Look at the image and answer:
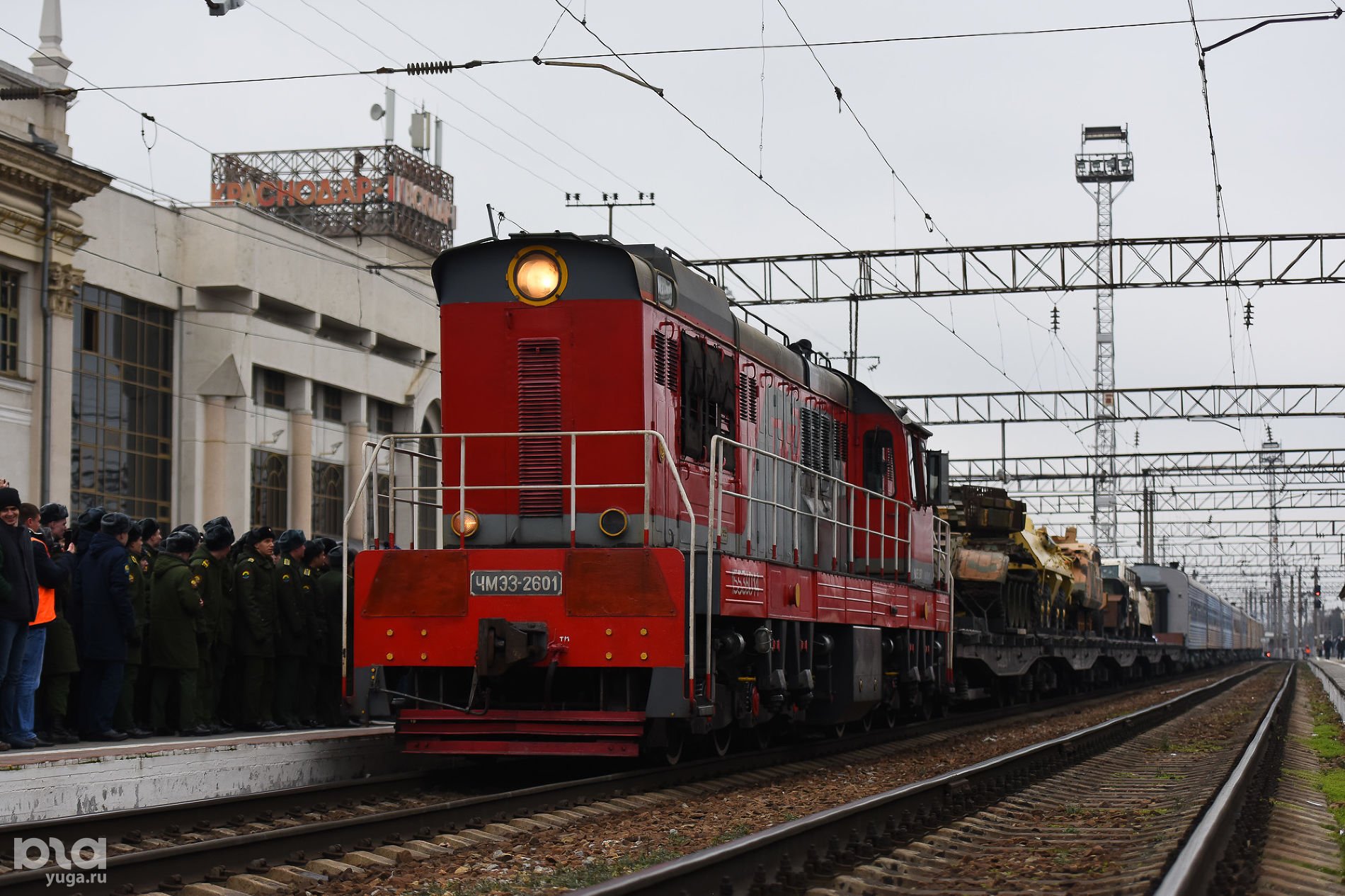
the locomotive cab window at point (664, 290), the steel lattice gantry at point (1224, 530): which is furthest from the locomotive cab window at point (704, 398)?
the steel lattice gantry at point (1224, 530)

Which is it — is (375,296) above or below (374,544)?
above

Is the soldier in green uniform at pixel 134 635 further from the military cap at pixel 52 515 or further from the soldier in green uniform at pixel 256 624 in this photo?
the soldier in green uniform at pixel 256 624

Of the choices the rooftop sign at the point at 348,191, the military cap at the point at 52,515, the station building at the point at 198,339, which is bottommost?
the military cap at the point at 52,515

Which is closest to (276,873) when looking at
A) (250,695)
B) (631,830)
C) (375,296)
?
(631,830)

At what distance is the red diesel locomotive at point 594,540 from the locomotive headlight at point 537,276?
15mm

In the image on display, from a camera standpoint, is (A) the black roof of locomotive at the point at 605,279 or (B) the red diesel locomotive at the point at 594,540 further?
(A) the black roof of locomotive at the point at 605,279

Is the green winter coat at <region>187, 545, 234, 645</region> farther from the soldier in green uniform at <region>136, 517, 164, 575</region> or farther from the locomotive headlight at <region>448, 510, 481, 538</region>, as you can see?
the locomotive headlight at <region>448, 510, 481, 538</region>

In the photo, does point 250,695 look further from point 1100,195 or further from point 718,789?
point 1100,195

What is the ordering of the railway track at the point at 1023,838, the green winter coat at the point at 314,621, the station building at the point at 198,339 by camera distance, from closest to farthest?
the railway track at the point at 1023,838
the green winter coat at the point at 314,621
the station building at the point at 198,339

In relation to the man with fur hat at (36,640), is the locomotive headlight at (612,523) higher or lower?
higher

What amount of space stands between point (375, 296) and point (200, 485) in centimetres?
780

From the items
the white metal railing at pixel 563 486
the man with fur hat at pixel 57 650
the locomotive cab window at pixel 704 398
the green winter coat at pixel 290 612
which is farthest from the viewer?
the green winter coat at pixel 290 612

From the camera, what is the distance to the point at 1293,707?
26.8m

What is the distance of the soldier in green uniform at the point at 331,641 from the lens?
1279cm
